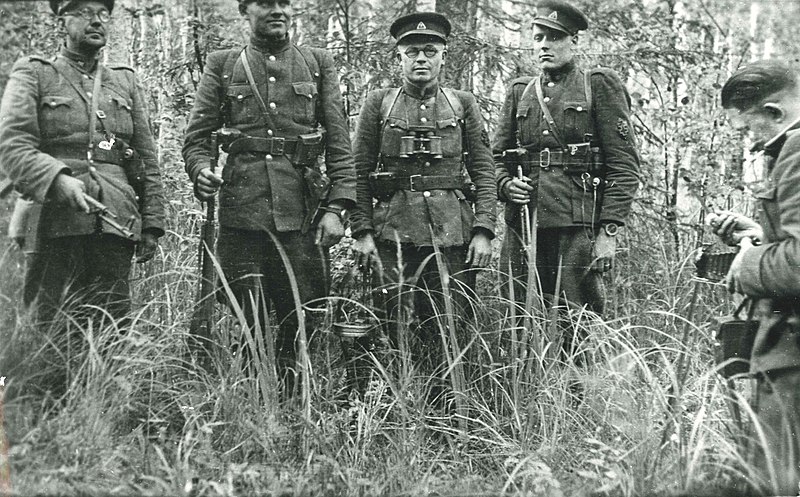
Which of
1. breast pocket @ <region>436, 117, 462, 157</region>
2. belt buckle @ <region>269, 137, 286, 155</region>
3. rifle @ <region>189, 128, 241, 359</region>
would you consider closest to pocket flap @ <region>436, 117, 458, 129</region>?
breast pocket @ <region>436, 117, 462, 157</region>

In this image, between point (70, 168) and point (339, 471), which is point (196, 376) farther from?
point (70, 168)

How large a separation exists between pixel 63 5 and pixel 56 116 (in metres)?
0.60

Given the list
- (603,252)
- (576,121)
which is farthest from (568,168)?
(603,252)

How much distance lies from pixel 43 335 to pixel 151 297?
3.45ft

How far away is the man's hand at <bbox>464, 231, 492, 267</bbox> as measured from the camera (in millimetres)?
4609

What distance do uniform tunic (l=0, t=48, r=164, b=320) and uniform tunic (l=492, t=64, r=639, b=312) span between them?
7.60 ft

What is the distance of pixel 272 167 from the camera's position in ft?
14.3

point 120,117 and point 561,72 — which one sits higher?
point 561,72

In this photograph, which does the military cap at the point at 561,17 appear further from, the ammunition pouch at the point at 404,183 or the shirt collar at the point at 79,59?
the shirt collar at the point at 79,59

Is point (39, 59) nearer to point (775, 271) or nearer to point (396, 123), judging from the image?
point (396, 123)

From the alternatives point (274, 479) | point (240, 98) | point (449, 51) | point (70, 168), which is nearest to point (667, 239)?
point (449, 51)

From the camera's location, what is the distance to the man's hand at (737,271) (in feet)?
9.96

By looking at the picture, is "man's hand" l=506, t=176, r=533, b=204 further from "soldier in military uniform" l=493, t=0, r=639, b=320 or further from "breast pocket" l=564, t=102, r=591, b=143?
"breast pocket" l=564, t=102, r=591, b=143

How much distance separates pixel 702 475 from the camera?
128 inches
